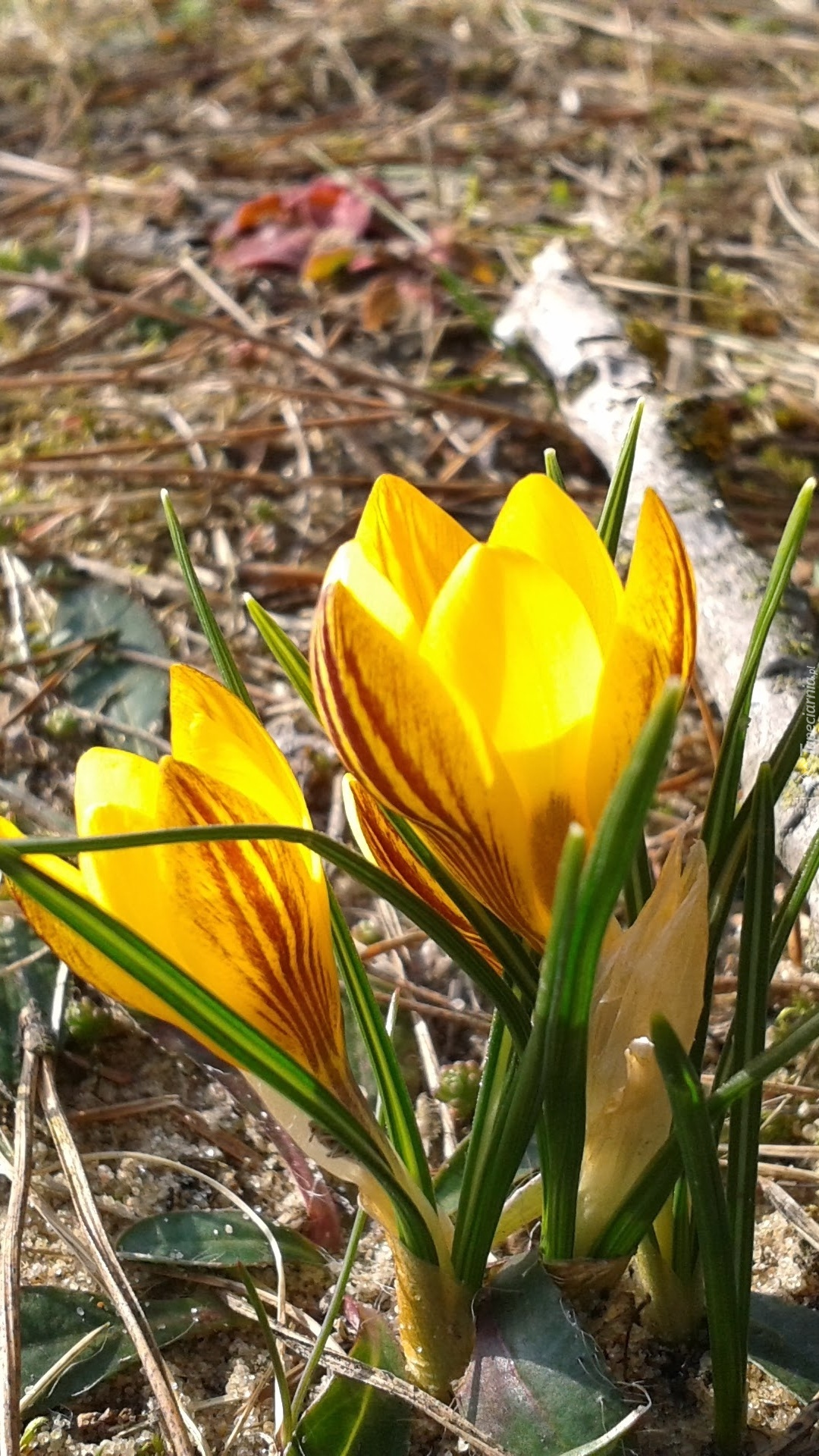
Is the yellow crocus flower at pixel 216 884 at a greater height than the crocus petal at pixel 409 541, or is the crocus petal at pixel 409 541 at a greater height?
the crocus petal at pixel 409 541

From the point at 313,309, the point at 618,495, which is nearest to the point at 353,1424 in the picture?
the point at 618,495

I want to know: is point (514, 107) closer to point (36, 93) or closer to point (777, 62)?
point (777, 62)

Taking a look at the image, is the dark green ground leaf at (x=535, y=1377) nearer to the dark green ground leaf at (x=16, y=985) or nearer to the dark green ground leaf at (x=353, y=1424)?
the dark green ground leaf at (x=353, y=1424)

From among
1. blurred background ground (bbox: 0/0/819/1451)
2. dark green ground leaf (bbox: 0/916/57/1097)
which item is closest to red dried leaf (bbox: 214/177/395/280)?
blurred background ground (bbox: 0/0/819/1451)

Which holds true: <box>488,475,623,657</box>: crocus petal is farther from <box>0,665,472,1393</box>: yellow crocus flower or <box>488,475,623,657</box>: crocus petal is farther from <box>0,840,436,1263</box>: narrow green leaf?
<box>0,840,436,1263</box>: narrow green leaf

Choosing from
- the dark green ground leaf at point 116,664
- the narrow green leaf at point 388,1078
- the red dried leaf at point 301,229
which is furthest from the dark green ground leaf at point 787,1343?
the red dried leaf at point 301,229

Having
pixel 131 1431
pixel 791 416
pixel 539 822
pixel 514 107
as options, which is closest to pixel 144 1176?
pixel 131 1431

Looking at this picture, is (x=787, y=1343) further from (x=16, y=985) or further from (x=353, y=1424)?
(x=16, y=985)
